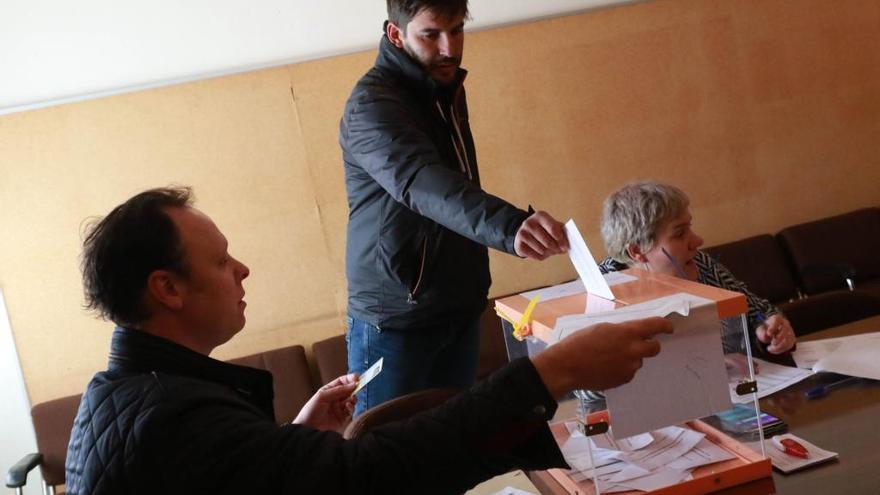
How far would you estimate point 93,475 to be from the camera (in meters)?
0.91

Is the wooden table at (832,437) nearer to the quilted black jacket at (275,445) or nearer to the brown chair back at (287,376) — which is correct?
the quilted black jacket at (275,445)

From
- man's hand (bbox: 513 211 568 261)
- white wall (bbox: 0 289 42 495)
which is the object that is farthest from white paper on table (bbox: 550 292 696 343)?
white wall (bbox: 0 289 42 495)

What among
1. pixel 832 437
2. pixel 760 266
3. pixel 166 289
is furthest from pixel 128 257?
pixel 760 266

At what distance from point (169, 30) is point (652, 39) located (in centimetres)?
252

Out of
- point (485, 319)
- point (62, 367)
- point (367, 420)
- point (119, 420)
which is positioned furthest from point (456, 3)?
point (62, 367)

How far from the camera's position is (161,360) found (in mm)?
1062

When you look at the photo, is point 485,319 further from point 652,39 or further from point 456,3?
point 456,3

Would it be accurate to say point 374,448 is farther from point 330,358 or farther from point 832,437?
point 330,358

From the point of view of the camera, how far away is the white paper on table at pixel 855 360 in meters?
1.75

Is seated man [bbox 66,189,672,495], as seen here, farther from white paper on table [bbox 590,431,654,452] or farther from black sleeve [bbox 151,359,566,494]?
white paper on table [bbox 590,431,654,452]

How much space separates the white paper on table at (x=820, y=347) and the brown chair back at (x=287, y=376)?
2360mm

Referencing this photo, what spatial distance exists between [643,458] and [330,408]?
1.97ft

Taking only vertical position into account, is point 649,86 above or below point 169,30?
below

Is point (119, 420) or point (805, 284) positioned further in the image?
point (805, 284)
